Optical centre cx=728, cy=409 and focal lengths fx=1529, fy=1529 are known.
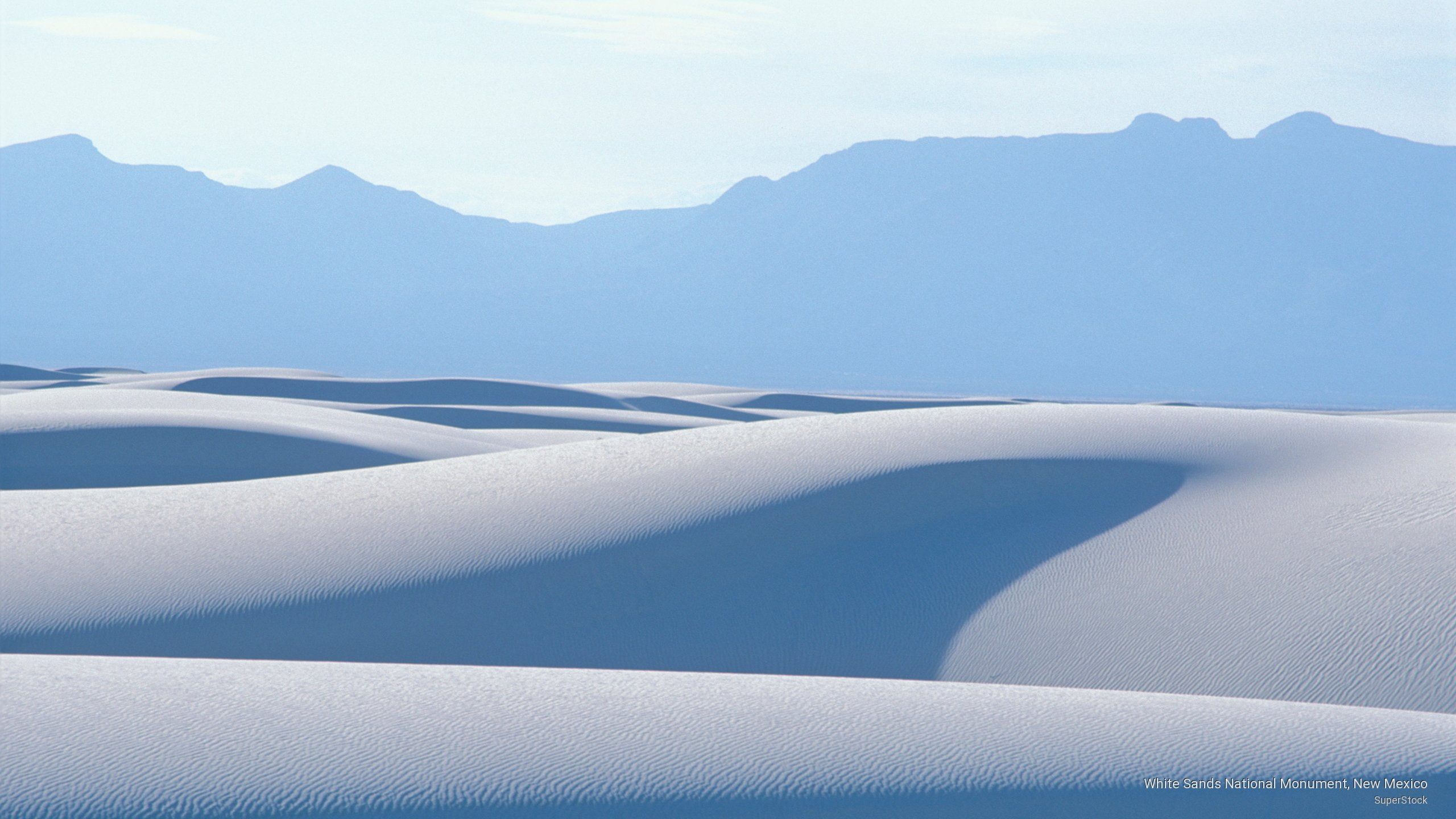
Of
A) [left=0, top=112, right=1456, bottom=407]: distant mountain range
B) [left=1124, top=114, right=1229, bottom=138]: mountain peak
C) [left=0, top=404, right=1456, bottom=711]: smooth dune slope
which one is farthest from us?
[left=1124, top=114, right=1229, bottom=138]: mountain peak

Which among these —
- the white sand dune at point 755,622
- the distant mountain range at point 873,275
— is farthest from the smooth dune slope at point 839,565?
the distant mountain range at point 873,275

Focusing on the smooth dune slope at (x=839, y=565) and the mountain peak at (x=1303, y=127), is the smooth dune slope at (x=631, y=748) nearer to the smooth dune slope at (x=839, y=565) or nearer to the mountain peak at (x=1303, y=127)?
the smooth dune slope at (x=839, y=565)

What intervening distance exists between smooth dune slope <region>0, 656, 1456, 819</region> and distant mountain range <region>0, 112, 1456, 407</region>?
127 m

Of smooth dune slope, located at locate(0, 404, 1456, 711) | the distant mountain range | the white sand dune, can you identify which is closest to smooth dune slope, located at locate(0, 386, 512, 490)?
the white sand dune

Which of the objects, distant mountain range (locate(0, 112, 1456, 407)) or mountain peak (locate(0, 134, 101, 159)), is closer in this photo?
distant mountain range (locate(0, 112, 1456, 407))

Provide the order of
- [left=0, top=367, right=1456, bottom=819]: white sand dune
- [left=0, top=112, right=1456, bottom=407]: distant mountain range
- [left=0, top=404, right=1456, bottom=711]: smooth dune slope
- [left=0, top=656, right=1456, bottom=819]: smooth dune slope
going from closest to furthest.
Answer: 1. [left=0, top=656, right=1456, bottom=819]: smooth dune slope
2. [left=0, top=367, right=1456, bottom=819]: white sand dune
3. [left=0, top=404, right=1456, bottom=711]: smooth dune slope
4. [left=0, top=112, right=1456, bottom=407]: distant mountain range

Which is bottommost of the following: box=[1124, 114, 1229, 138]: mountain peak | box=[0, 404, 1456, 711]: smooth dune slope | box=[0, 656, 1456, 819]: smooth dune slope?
box=[0, 656, 1456, 819]: smooth dune slope

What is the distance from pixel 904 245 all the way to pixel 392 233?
68.1 meters

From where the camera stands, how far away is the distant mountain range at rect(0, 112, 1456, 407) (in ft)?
489

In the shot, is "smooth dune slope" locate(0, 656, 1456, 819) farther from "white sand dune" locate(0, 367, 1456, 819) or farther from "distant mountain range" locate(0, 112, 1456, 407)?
"distant mountain range" locate(0, 112, 1456, 407)

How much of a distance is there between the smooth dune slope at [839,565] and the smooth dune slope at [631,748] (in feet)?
4.82

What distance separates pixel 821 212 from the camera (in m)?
177

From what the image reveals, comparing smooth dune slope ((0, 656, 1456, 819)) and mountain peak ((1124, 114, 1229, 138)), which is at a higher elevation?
mountain peak ((1124, 114, 1229, 138))

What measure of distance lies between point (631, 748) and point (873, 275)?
16519 centimetres
